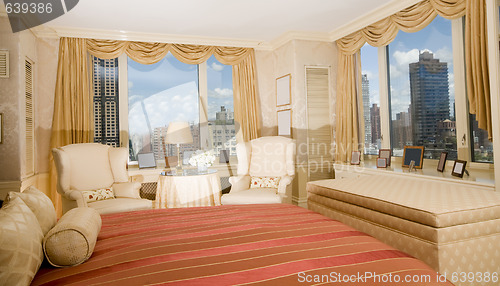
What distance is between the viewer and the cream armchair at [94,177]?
3.36m

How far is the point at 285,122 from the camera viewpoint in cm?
521

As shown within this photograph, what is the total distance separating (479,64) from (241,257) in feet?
9.55

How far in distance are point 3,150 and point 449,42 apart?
17.2 feet

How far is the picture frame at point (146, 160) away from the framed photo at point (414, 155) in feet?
11.4

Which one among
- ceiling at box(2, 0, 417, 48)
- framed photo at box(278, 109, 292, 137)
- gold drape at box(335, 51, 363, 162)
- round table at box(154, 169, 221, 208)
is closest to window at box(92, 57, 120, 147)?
ceiling at box(2, 0, 417, 48)

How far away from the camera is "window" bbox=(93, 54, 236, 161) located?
16.0ft

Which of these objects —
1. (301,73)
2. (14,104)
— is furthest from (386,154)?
(14,104)

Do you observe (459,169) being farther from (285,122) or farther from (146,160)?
(146,160)

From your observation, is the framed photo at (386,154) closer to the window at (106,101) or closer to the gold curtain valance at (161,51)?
the gold curtain valance at (161,51)

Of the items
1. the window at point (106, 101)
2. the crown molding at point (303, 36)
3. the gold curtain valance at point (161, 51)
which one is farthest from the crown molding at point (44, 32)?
the crown molding at point (303, 36)

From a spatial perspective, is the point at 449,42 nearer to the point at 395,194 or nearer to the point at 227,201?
the point at 395,194

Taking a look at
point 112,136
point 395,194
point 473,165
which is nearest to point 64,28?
point 112,136

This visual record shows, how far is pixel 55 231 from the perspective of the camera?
1.40 metres

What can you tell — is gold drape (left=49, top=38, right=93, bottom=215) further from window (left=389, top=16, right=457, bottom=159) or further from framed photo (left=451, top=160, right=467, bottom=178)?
framed photo (left=451, top=160, right=467, bottom=178)
